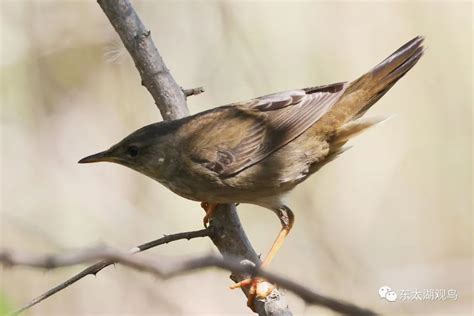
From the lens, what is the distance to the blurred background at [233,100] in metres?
6.09

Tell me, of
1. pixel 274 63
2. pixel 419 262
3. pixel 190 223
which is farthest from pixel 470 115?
pixel 190 223

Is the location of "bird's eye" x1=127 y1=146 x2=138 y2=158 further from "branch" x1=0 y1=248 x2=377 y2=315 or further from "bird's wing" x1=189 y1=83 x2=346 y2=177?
"branch" x1=0 y1=248 x2=377 y2=315

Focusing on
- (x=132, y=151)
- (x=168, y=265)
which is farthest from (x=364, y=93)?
(x=168, y=265)

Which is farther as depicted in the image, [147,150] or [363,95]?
[363,95]

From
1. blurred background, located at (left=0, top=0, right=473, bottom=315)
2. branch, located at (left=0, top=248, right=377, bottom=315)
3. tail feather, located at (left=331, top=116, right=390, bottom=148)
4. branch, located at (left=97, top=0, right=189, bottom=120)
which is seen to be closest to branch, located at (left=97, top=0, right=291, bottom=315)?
branch, located at (left=97, top=0, right=189, bottom=120)

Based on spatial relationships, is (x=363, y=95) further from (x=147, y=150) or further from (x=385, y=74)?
(x=147, y=150)

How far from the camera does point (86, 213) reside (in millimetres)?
6148

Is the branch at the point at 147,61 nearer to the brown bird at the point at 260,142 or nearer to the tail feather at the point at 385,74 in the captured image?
the brown bird at the point at 260,142

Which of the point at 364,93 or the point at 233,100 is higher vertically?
the point at 364,93

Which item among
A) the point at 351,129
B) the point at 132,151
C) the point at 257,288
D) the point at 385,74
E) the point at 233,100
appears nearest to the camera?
the point at 257,288

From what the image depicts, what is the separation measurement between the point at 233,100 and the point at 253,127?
2.22m

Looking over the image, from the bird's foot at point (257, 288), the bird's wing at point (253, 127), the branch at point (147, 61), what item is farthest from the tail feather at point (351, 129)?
the bird's foot at point (257, 288)

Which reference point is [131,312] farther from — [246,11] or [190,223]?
[246,11]

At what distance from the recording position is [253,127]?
175 inches
